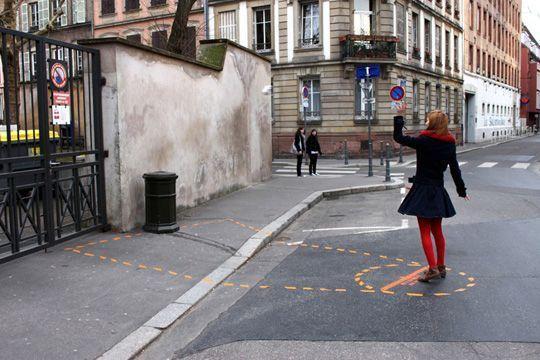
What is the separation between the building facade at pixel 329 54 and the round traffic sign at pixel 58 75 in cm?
2204

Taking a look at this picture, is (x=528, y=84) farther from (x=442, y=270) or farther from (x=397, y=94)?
(x=442, y=270)

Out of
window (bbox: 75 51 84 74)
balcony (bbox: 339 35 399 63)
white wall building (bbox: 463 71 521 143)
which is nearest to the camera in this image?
window (bbox: 75 51 84 74)

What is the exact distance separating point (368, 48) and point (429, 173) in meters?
23.6

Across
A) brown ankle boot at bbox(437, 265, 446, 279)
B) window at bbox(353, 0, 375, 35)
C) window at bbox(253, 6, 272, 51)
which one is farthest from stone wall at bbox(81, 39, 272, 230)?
window at bbox(253, 6, 272, 51)

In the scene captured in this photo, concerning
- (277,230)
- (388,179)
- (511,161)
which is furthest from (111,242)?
(511,161)

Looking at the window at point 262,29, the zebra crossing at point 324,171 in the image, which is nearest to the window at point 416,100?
the window at point 262,29

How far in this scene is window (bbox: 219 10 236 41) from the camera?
1246 inches

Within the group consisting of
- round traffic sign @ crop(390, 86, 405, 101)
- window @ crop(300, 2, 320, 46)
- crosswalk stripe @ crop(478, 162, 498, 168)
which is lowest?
crosswalk stripe @ crop(478, 162, 498, 168)

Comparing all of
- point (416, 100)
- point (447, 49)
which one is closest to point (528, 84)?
point (447, 49)

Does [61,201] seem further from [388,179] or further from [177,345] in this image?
[388,179]

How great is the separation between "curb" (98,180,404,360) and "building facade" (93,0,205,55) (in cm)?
2565

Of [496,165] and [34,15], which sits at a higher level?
[34,15]

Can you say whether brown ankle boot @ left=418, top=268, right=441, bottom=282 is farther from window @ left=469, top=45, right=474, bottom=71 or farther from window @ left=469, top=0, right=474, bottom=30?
window @ left=469, top=0, right=474, bottom=30

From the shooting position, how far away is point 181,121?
1029 centimetres
